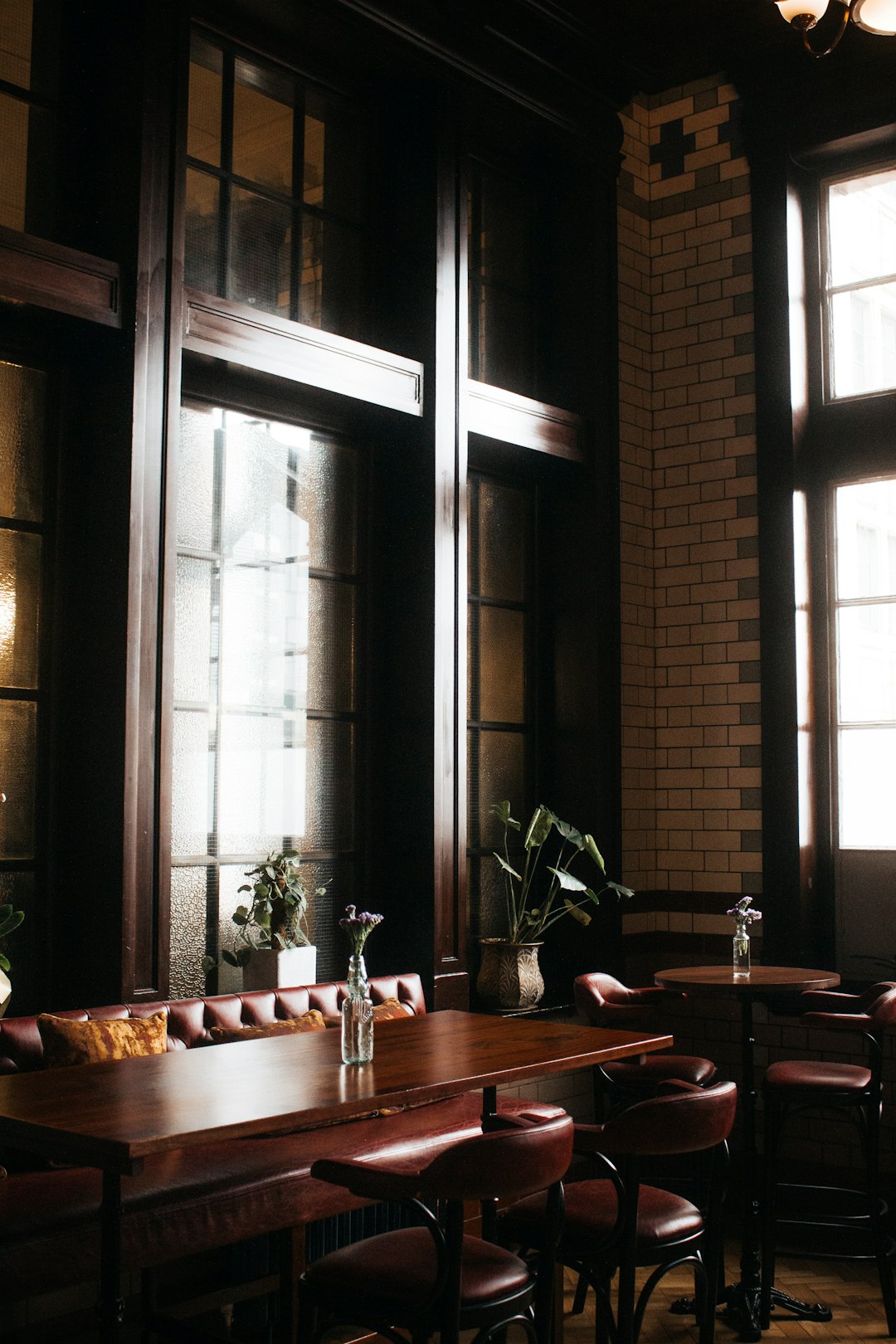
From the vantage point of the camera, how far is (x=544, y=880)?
581cm

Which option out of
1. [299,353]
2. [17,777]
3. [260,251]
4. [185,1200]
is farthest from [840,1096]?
[260,251]

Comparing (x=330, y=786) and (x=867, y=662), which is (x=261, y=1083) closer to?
(x=330, y=786)

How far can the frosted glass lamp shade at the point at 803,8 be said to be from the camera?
11.2ft

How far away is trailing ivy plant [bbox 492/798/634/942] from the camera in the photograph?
17.6 ft

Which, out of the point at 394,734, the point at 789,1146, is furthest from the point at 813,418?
the point at 789,1146

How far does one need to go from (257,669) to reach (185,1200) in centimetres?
193

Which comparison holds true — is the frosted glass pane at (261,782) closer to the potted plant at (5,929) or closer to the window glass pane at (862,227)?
the potted plant at (5,929)

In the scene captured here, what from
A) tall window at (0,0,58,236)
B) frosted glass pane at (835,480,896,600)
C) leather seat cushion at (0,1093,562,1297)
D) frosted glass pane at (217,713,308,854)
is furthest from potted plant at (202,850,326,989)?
frosted glass pane at (835,480,896,600)

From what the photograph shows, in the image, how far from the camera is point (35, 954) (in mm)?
4004

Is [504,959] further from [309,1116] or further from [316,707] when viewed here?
[309,1116]

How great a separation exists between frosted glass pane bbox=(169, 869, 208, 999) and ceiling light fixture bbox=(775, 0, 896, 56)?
3040 millimetres

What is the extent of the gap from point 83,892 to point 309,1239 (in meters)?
1.18

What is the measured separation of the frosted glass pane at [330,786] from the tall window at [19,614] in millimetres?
1140

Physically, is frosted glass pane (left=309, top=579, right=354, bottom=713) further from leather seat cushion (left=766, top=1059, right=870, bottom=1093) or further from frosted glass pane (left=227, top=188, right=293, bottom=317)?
leather seat cushion (left=766, top=1059, right=870, bottom=1093)
